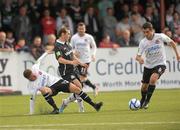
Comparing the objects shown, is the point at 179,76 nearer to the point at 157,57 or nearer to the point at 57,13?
the point at 57,13

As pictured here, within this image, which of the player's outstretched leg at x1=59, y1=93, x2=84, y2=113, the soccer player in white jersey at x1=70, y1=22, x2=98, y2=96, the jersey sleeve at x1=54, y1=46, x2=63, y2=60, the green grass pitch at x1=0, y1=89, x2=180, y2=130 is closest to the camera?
the green grass pitch at x1=0, y1=89, x2=180, y2=130

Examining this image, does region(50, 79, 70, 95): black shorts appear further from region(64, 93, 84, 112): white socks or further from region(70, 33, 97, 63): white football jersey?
region(70, 33, 97, 63): white football jersey

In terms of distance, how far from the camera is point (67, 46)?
17734 mm

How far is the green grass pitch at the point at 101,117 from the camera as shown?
14.2 meters

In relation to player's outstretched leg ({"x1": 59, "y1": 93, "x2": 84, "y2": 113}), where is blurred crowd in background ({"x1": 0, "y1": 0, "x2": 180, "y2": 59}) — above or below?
above

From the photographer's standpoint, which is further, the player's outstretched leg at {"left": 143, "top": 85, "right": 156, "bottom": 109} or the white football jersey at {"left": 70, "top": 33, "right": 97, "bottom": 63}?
the white football jersey at {"left": 70, "top": 33, "right": 97, "bottom": 63}

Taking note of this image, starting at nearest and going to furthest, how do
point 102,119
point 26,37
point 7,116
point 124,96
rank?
1. point 102,119
2. point 7,116
3. point 124,96
4. point 26,37

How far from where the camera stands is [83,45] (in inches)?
901

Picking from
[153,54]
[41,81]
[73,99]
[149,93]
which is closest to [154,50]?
[153,54]

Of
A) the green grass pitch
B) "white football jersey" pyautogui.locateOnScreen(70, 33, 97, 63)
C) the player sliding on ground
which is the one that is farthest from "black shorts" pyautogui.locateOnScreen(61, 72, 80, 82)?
"white football jersey" pyautogui.locateOnScreen(70, 33, 97, 63)

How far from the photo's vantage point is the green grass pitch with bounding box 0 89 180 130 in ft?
46.5

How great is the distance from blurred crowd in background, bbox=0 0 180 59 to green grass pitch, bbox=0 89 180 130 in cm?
537

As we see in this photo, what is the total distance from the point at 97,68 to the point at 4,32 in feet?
11.8

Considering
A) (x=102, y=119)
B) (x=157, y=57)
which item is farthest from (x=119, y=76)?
(x=102, y=119)
